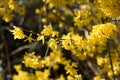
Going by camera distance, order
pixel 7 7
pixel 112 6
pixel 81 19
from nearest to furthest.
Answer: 1. pixel 112 6
2. pixel 81 19
3. pixel 7 7

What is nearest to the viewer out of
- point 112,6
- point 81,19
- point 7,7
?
point 112,6

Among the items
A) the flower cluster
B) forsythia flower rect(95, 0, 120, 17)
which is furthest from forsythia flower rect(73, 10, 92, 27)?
the flower cluster

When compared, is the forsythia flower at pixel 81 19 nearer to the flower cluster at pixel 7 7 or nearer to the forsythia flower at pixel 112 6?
the forsythia flower at pixel 112 6

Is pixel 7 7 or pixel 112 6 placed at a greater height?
pixel 7 7

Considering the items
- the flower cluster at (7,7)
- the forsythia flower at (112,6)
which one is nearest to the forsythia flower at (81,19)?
the forsythia flower at (112,6)

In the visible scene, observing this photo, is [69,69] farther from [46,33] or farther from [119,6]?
[119,6]

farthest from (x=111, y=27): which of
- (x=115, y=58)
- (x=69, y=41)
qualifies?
(x=115, y=58)

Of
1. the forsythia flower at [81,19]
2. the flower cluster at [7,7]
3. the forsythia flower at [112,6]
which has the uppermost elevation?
the flower cluster at [7,7]

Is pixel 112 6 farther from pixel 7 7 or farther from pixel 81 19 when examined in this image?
pixel 7 7

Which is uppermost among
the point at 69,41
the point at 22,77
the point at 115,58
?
the point at 69,41

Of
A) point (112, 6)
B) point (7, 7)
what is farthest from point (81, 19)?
point (7, 7)

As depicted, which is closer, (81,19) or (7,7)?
(81,19)
